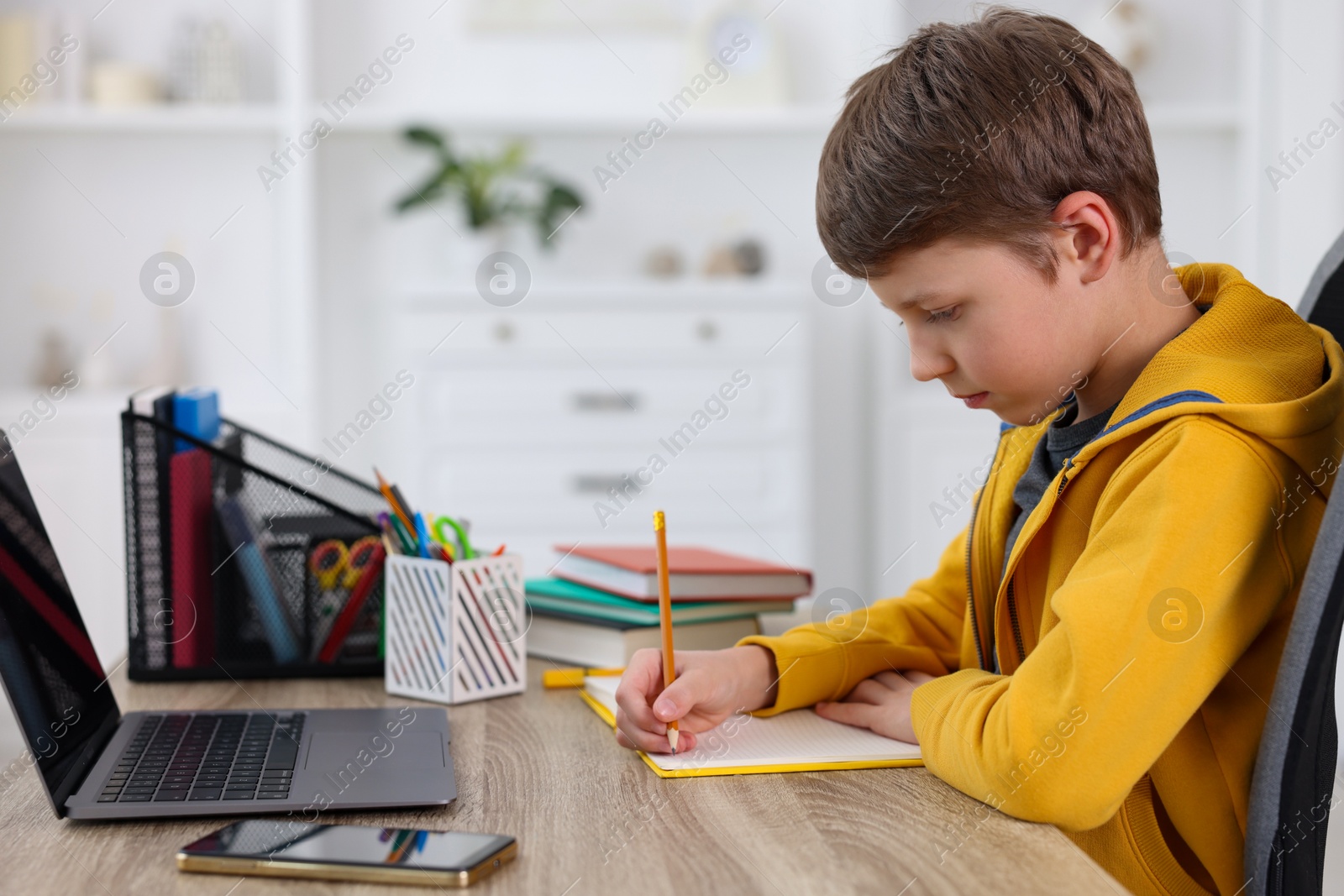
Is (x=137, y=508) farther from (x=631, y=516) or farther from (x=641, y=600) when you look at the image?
(x=631, y=516)

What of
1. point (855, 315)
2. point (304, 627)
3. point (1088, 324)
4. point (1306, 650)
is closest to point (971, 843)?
point (1306, 650)

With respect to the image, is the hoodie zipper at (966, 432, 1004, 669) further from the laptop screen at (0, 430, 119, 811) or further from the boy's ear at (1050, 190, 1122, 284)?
the laptop screen at (0, 430, 119, 811)

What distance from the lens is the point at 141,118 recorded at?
9.74ft

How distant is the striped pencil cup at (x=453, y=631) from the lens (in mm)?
992

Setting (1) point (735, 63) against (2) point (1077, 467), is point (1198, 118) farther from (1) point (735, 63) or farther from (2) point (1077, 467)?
(2) point (1077, 467)

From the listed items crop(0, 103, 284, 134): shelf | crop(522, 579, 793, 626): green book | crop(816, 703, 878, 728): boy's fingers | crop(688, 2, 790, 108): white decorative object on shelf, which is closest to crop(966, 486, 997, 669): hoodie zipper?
crop(816, 703, 878, 728): boy's fingers

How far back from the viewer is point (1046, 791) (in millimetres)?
696

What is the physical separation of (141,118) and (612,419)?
4.66ft

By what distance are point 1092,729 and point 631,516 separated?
226 centimetres

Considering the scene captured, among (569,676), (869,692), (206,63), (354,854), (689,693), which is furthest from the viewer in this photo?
(206,63)

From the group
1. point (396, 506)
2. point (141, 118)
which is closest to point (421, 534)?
point (396, 506)

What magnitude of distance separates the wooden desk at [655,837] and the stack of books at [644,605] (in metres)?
0.24

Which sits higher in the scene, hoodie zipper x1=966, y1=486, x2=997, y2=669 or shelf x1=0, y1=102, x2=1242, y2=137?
shelf x1=0, y1=102, x2=1242, y2=137

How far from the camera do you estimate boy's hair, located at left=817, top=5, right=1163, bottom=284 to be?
849 millimetres
